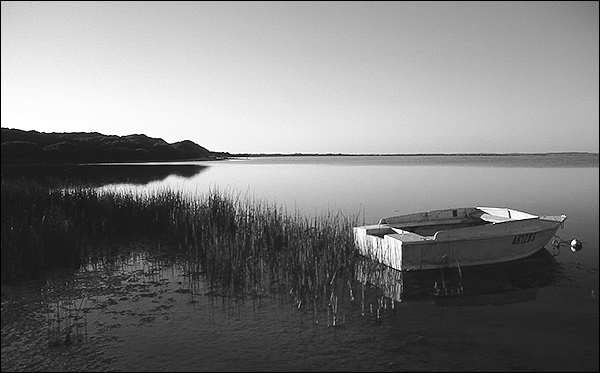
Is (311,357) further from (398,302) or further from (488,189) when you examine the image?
(488,189)

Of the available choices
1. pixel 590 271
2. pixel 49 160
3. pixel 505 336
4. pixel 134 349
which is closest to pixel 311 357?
pixel 134 349

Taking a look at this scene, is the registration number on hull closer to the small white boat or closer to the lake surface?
the small white boat

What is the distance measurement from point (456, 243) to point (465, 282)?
1.01 m

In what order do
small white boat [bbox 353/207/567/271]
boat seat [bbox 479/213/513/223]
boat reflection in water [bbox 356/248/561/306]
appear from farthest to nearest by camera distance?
1. boat seat [bbox 479/213/513/223]
2. small white boat [bbox 353/207/567/271]
3. boat reflection in water [bbox 356/248/561/306]

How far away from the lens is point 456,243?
952 cm

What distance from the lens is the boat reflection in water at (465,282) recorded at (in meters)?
7.88

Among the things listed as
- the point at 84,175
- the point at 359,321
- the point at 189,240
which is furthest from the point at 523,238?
the point at 84,175

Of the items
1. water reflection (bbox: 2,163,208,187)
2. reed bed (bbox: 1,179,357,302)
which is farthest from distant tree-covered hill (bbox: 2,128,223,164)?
reed bed (bbox: 1,179,357,302)

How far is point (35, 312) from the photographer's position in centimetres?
683

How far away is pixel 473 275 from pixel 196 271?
6.03 m

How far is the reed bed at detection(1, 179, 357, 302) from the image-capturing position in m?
8.25

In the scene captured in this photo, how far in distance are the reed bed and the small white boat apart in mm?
723

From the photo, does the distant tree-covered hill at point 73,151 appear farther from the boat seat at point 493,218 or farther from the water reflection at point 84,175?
the boat seat at point 493,218

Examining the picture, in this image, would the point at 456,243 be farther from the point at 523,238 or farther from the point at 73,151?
the point at 73,151
